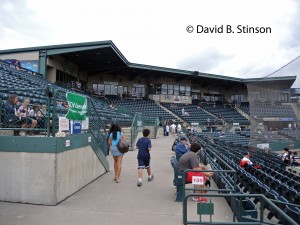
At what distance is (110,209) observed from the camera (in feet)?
18.0

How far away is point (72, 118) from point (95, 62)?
26125 millimetres

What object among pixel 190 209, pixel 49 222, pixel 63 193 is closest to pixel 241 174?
pixel 190 209

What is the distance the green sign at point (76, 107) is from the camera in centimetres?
646

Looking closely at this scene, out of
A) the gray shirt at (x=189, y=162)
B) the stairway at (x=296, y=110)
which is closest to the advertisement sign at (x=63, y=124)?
the gray shirt at (x=189, y=162)

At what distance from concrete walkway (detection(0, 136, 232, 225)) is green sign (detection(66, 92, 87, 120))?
177cm

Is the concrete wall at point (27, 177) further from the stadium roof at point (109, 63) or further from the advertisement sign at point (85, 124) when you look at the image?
the stadium roof at point (109, 63)

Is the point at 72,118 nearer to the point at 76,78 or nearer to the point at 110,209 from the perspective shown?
the point at 110,209

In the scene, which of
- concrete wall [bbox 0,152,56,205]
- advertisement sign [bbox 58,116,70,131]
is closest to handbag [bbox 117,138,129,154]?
advertisement sign [bbox 58,116,70,131]

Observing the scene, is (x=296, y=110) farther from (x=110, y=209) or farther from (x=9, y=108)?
(x=9, y=108)

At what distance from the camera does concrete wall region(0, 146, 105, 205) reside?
566cm

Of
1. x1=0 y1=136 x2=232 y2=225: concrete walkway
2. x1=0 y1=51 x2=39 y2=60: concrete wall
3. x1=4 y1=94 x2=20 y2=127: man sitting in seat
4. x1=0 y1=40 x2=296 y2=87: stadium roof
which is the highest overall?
x1=0 y1=40 x2=296 y2=87: stadium roof

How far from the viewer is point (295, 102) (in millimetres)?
19906

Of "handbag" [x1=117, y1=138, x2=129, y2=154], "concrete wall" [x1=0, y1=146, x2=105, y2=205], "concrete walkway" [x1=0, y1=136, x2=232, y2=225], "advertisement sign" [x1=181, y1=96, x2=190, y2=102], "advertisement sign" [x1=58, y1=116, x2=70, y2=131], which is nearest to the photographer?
"concrete walkway" [x1=0, y1=136, x2=232, y2=225]

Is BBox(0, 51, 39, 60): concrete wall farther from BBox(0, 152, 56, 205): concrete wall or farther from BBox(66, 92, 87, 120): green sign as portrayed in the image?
BBox(0, 152, 56, 205): concrete wall
